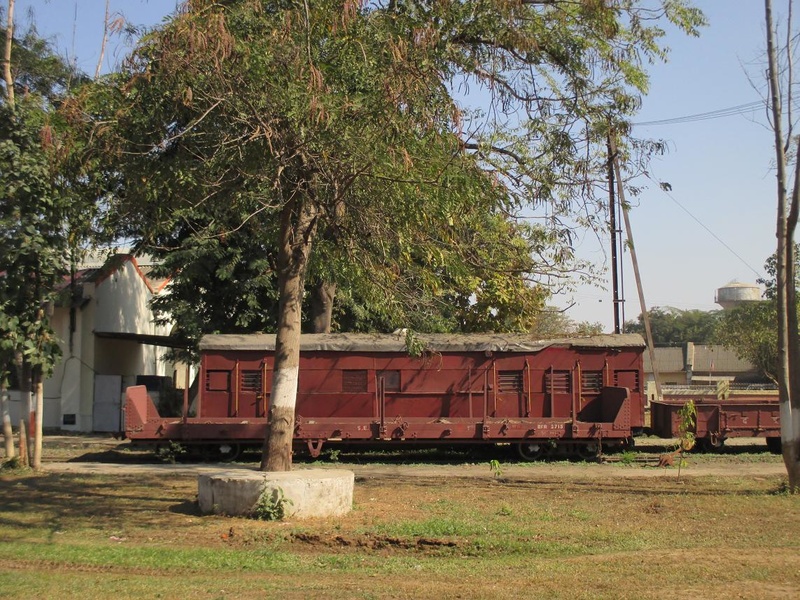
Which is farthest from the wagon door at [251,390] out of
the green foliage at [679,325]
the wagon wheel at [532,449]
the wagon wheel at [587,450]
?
the green foliage at [679,325]

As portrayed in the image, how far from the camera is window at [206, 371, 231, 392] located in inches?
840

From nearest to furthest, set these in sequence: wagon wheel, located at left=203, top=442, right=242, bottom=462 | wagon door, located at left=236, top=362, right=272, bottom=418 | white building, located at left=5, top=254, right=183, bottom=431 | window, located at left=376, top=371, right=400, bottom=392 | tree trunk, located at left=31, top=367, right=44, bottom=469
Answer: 1. tree trunk, located at left=31, top=367, right=44, bottom=469
2. wagon wheel, located at left=203, top=442, right=242, bottom=462
3. wagon door, located at left=236, top=362, right=272, bottom=418
4. window, located at left=376, top=371, right=400, bottom=392
5. white building, located at left=5, top=254, right=183, bottom=431

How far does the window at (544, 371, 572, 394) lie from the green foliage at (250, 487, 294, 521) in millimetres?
11276

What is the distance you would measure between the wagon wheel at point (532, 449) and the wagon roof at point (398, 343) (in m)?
2.41

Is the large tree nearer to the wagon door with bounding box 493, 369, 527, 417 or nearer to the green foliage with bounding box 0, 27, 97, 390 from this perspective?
the green foliage with bounding box 0, 27, 97, 390

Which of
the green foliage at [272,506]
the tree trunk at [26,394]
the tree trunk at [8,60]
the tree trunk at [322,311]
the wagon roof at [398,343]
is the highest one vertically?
the tree trunk at [8,60]

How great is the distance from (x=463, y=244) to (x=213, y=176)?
4354 mm

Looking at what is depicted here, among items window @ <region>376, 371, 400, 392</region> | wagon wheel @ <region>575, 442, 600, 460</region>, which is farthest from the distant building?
window @ <region>376, 371, 400, 392</region>

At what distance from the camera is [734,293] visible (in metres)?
96.3

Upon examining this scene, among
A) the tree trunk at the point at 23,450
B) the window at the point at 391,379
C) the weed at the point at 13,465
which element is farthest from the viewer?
the window at the point at 391,379

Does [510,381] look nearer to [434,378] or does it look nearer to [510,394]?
[510,394]

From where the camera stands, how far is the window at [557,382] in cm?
2146

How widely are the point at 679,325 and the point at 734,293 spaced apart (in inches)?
1165

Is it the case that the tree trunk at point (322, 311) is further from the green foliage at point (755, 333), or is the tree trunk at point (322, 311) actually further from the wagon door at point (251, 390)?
the green foliage at point (755, 333)
